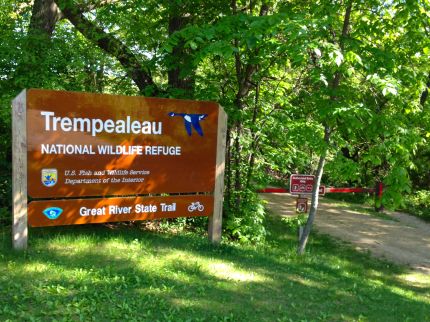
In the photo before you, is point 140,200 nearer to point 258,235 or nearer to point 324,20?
point 258,235

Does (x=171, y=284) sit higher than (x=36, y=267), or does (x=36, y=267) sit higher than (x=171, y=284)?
(x=36, y=267)

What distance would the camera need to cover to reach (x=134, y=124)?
6.30 m

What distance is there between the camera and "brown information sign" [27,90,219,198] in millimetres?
5645

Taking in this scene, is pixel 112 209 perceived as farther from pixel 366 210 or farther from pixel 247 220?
pixel 366 210

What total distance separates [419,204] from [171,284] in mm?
15043

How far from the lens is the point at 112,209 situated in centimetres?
621

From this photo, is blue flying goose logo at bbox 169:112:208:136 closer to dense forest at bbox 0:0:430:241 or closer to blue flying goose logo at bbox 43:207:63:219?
dense forest at bbox 0:0:430:241

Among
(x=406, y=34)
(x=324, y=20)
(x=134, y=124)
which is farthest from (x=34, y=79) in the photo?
(x=406, y=34)

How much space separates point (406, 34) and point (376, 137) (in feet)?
5.33

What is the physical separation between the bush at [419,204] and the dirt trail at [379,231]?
0.46 meters

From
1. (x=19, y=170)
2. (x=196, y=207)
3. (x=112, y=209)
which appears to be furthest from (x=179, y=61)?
(x=19, y=170)

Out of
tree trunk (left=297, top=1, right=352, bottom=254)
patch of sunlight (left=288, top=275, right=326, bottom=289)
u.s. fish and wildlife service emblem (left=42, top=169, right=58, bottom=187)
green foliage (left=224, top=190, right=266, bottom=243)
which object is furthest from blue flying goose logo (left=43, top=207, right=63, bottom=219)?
tree trunk (left=297, top=1, right=352, bottom=254)

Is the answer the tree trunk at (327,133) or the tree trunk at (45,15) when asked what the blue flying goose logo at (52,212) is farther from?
the tree trunk at (327,133)

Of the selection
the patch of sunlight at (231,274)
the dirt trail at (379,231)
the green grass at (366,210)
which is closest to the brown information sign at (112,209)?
the patch of sunlight at (231,274)
